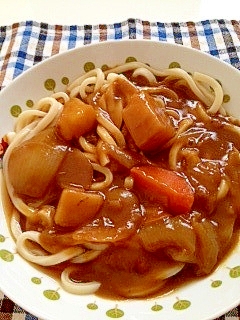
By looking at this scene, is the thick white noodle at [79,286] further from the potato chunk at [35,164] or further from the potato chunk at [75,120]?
the potato chunk at [75,120]

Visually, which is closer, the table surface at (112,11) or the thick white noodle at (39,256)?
the thick white noodle at (39,256)

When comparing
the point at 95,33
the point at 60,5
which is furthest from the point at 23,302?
the point at 60,5

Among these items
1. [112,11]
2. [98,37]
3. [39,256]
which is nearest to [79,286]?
[39,256]

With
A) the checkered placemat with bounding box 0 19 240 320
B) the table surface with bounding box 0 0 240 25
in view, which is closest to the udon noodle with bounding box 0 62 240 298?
the checkered placemat with bounding box 0 19 240 320

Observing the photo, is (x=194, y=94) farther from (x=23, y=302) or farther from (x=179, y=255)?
(x=23, y=302)

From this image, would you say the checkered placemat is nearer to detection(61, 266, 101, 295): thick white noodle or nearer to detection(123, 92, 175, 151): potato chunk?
detection(123, 92, 175, 151): potato chunk

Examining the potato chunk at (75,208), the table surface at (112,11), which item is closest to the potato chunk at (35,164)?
the potato chunk at (75,208)
